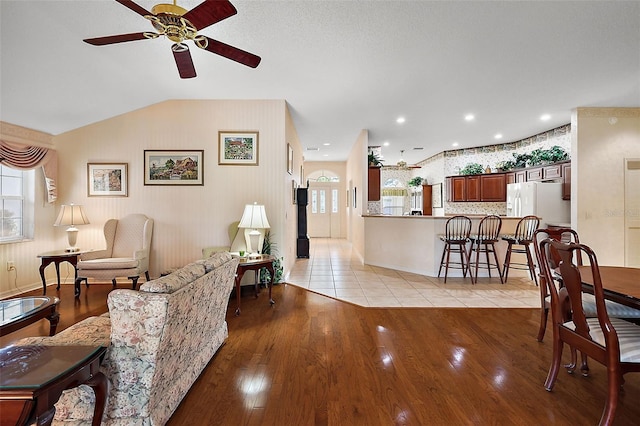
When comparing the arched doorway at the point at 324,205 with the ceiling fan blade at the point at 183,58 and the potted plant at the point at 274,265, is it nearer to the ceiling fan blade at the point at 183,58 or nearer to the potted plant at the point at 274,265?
the potted plant at the point at 274,265

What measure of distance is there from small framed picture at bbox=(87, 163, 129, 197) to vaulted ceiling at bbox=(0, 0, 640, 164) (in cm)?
72

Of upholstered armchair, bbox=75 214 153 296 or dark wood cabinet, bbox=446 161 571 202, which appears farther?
dark wood cabinet, bbox=446 161 571 202

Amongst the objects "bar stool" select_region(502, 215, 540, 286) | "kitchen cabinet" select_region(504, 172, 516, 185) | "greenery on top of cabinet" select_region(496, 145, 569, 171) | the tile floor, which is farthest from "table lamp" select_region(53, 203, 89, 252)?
"kitchen cabinet" select_region(504, 172, 516, 185)

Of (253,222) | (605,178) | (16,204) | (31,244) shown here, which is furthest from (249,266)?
(605,178)

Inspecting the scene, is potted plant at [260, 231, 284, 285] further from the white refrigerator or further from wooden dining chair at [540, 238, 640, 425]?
the white refrigerator

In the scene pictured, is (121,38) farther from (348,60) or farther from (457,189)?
(457,189)

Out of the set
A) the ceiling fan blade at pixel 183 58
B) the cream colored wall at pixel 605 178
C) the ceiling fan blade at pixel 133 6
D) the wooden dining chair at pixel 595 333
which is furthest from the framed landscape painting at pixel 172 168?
the cream colored wall at pixel 605 178

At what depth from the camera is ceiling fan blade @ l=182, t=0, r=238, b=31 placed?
5.84 feet

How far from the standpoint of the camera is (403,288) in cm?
438

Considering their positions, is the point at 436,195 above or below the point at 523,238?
above

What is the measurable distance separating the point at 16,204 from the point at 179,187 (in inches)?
88.5

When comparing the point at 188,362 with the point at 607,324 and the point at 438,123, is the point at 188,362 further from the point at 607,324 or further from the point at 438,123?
the point at 438,123

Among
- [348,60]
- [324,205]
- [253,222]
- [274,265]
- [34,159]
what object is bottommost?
[274,265]

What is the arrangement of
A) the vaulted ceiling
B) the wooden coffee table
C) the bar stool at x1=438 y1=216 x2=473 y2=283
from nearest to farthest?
the wooden coffee table < the vaulted ceiling < the bar stool at x1=438 y1=216 x2=473 y2=283
